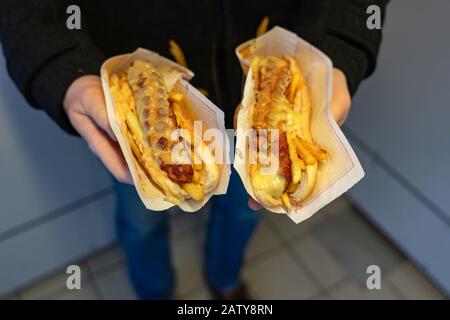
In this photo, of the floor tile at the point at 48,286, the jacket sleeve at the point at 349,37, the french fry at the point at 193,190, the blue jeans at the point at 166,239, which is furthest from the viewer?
the floor tile at the point at 48,286

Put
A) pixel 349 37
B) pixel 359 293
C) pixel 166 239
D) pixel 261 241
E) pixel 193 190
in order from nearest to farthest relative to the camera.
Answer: pixel 193 190, pixel 349 37, pixel 166 239, pixel 359 293, pixel 261 241

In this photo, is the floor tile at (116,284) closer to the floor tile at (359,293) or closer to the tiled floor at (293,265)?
the tiled floor at (293,265)

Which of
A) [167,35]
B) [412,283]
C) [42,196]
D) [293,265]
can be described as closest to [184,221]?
[293,265]

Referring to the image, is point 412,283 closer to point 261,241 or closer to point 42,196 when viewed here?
point 261,241

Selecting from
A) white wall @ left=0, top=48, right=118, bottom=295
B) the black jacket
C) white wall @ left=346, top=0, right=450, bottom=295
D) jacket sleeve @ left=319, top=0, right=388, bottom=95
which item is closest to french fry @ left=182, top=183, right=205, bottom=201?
the black jacket

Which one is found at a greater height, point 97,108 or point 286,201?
point 97,108

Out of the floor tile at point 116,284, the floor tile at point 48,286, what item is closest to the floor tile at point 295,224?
the floor tile at point 116,284

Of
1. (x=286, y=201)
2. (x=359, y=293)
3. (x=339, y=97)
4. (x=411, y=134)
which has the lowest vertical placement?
(x=359, y=293)
